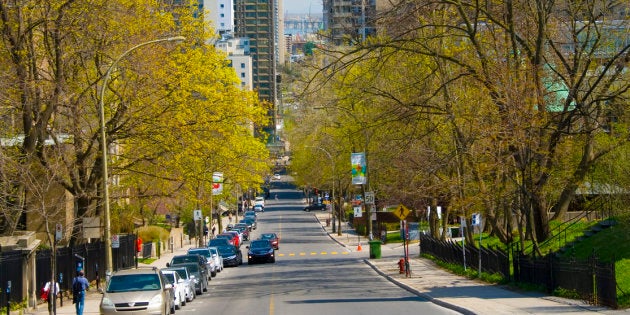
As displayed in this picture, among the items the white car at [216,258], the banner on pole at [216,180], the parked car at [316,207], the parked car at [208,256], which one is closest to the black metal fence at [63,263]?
the parked car at [208,256]

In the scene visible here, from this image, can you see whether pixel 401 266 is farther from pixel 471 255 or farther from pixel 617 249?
pixel 617 249

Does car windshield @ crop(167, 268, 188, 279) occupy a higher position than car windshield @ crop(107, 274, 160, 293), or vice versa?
car windshield @ crop(107, 274, 160, 293)

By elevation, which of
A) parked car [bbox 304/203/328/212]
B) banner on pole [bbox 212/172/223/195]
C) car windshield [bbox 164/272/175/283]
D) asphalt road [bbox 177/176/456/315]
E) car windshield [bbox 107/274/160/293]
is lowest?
asphalt road [bbox 177/176/456/315]

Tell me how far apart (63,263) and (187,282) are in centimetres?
549

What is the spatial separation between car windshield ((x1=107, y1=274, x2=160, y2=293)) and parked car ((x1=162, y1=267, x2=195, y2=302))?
627 centimetres

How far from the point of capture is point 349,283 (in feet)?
123

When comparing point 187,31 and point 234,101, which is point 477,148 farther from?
point 187,31

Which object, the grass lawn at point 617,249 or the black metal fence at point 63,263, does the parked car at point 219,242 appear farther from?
the grass lawn at point 617,249

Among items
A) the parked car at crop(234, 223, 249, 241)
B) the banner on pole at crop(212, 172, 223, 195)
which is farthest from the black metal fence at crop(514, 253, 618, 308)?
the parked car at crop(234, 223, 249, 241)

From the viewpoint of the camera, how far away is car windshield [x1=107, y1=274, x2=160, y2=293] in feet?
82.6

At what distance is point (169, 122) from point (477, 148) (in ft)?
40.0

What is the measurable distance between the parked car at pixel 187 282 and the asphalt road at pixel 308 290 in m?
0.32

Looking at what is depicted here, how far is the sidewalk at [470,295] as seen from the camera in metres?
23.1

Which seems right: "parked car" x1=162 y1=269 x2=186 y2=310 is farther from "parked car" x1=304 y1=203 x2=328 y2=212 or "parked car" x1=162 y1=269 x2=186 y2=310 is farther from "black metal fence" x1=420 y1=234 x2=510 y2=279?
"parked car" x1=304 y1=203 x2=328 y2=212
